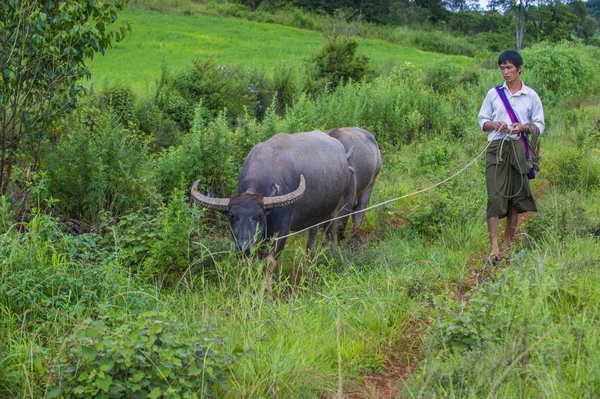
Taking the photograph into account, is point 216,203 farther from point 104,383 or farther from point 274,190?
point 104,383

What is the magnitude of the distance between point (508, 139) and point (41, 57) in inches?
183

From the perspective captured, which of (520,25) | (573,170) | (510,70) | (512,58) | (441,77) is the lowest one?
(573,170)

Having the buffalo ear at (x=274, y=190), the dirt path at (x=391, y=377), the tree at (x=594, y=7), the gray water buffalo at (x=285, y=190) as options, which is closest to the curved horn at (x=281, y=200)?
the gray water buffalo at (x=285, y=190)

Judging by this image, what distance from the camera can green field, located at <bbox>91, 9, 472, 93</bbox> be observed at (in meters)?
22.1

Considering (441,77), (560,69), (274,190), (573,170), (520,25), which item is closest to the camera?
(274,190)

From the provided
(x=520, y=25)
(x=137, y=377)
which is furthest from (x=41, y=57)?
(x=520, y=25)

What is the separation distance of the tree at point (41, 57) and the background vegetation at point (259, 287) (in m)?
0.22

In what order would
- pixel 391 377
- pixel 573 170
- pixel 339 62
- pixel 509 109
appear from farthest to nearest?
pixel 339 62 → pixel 573 170 → pixel 509 109 → pixel 391 377

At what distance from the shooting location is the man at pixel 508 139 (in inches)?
263

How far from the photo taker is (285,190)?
22.8 ft

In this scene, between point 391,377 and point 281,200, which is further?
point 281,200

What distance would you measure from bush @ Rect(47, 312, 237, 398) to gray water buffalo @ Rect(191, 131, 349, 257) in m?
1.96

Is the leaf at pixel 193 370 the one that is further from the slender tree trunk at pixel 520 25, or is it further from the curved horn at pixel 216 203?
the slender tree trunk at pixel 520 25

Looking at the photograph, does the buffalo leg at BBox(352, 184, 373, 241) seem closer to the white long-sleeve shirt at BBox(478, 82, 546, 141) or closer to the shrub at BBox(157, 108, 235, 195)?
the shrub at BBox(157, 108, 235, 195)
